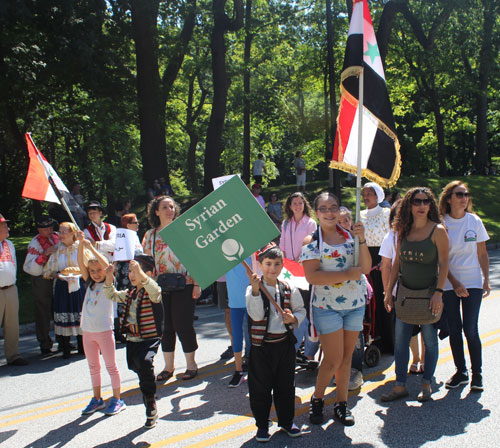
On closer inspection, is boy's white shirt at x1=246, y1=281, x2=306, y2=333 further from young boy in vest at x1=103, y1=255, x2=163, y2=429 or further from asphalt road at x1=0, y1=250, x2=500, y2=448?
young boy in vest at x1=103, y1=255, x2=163, y2=429

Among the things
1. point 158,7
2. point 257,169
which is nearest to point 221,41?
point 158,7

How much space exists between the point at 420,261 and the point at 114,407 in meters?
3.11

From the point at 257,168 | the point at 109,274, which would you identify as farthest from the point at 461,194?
the point at 257,168

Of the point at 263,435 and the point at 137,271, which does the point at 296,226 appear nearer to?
the point at 137,271

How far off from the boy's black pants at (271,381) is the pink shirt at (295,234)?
A: 8.12 ft

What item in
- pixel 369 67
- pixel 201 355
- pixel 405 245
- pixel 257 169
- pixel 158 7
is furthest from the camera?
pixel 257 169

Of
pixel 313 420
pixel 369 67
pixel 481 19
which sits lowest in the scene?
pixel 313 420

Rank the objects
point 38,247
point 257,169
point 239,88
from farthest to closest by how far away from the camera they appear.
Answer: point 239,88 → point 257,169 → point 38,247

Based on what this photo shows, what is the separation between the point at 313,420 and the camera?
15.9 ft

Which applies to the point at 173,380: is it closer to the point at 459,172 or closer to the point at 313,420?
the point at 313,420

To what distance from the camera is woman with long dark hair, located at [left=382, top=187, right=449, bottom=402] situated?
5.07 meters

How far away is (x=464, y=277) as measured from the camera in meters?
5.42

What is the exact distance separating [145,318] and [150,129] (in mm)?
16004

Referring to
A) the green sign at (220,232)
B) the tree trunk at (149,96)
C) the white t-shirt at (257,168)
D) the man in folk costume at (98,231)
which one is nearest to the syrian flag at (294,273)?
the green sign at (220,232)
